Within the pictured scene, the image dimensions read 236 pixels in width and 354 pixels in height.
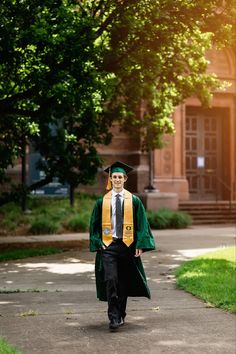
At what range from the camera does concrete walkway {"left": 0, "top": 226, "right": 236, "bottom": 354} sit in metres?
5.61

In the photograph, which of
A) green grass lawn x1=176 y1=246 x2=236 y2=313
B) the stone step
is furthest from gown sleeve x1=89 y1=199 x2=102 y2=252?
the stone step

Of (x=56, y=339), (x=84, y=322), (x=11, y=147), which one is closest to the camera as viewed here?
(x=56, y=339)

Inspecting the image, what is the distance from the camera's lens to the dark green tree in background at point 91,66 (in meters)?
11.8

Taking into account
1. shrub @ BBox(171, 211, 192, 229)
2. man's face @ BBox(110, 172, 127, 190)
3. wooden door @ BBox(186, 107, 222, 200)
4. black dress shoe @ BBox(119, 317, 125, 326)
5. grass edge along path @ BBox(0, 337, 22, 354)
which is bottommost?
black dress shoe @ BBox(119, 317, 125, 326)

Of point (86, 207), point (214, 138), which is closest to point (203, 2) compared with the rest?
point (86, 207)

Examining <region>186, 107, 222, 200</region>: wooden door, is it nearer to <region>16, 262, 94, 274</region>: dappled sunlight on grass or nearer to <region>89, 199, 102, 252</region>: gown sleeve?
<region>16, 262, 94, 274</region>: dappled sunlight on grass

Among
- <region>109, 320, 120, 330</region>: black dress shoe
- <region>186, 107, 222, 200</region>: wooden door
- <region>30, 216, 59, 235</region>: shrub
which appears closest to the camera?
<region>109, 320, 120, 330</region>: black dress shoe

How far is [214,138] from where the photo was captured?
27.2 meters

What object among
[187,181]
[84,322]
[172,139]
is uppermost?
[172,139]

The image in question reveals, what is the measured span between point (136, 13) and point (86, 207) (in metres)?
8.98

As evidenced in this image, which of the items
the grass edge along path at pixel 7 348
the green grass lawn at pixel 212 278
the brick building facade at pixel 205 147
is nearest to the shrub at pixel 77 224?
the brick building facade at pixel 205 147

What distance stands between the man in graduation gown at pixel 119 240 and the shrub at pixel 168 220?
13.8 meters

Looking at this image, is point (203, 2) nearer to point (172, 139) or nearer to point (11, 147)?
point (11, 147)

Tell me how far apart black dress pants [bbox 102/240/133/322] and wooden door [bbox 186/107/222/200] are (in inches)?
781
